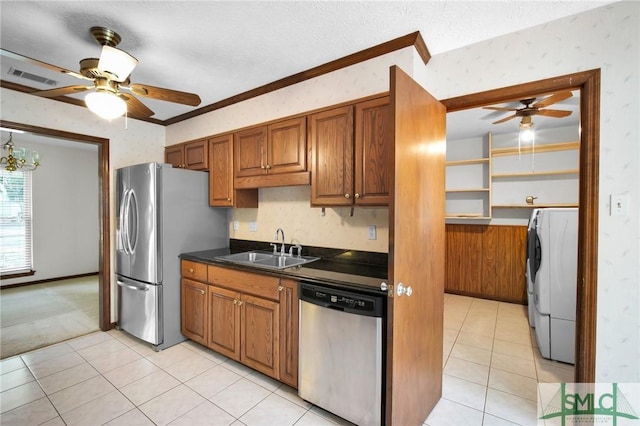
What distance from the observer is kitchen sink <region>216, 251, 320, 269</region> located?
2.60 meters

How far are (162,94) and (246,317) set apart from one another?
1.81m

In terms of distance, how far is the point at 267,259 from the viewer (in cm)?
289

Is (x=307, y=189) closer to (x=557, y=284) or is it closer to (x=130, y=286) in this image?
(x=130, y=286)

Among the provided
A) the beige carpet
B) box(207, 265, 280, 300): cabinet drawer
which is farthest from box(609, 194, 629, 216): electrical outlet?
the beige carpet

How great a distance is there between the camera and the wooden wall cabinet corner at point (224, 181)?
295 cm

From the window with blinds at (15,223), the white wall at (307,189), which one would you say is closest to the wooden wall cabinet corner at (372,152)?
the white wall at (307,189)

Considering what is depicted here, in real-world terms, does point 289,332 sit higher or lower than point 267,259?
lower

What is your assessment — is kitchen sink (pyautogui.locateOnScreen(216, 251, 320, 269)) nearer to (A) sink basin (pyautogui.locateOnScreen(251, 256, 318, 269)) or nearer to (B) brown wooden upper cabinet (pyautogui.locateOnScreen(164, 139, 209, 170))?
(A) sink basin (pyautogui.locateOnScreen(251, 256, 318, 269))

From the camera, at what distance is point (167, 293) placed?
279 centimetres

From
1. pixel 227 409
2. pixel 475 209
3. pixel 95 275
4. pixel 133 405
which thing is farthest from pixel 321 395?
pixel 95 275

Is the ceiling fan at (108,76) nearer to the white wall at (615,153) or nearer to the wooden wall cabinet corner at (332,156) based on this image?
the wooden wall cabinet corner at (332,156)

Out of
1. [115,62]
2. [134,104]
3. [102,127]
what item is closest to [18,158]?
[102,127]

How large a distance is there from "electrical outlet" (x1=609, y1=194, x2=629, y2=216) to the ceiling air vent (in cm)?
440

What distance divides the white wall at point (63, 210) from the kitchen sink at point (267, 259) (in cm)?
434
